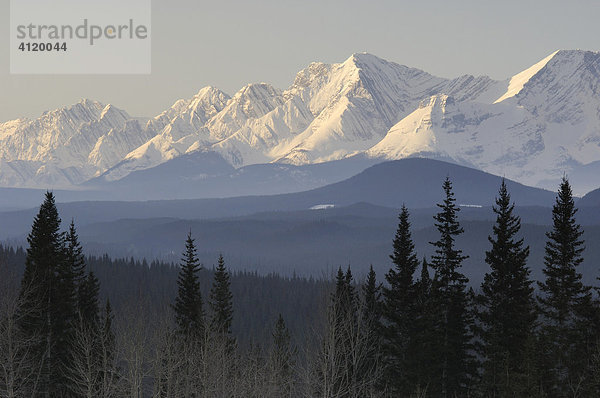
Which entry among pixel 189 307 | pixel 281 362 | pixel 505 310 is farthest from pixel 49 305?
pixel 505 310

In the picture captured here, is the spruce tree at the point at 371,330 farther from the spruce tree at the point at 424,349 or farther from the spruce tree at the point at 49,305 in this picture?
the spruce tree at the point at 49,305

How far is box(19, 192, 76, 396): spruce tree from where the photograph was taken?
63.9 meters

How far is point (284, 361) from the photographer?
8288 cm

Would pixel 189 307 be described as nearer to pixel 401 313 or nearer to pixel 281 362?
pixel 281 362

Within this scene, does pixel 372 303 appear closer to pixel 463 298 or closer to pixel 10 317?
pixel 463 298

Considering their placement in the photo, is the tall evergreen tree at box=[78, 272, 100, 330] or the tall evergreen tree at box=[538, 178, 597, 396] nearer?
the tall evergreen tree at box=[538, 178, 597, 396]

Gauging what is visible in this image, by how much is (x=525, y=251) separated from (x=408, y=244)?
9.29 meters

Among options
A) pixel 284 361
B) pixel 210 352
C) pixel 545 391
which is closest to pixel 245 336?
pixel 284 361

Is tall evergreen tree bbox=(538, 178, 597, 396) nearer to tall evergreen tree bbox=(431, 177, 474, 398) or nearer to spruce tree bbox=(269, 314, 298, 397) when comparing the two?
tall evergreen tree bbox=(431, 177, 474, 398)

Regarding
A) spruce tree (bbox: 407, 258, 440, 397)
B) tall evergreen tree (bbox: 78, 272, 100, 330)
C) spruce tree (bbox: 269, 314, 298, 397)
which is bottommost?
spruce tree (bbox: 269, 314, 298, 397)

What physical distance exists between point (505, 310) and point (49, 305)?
96.3 ft

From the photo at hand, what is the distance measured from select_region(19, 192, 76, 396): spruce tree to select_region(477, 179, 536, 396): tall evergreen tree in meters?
27.2

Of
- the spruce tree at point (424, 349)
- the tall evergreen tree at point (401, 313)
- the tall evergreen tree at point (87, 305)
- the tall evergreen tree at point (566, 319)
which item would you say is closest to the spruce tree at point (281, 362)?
the tall evergreen tree at point (401, 313)

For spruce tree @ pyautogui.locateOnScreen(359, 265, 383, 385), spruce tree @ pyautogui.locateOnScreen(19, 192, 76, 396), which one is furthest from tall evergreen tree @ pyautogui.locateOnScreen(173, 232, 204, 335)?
spruce tree @ pyautogui.locateOnScreen(359, 265, 383, 385)
